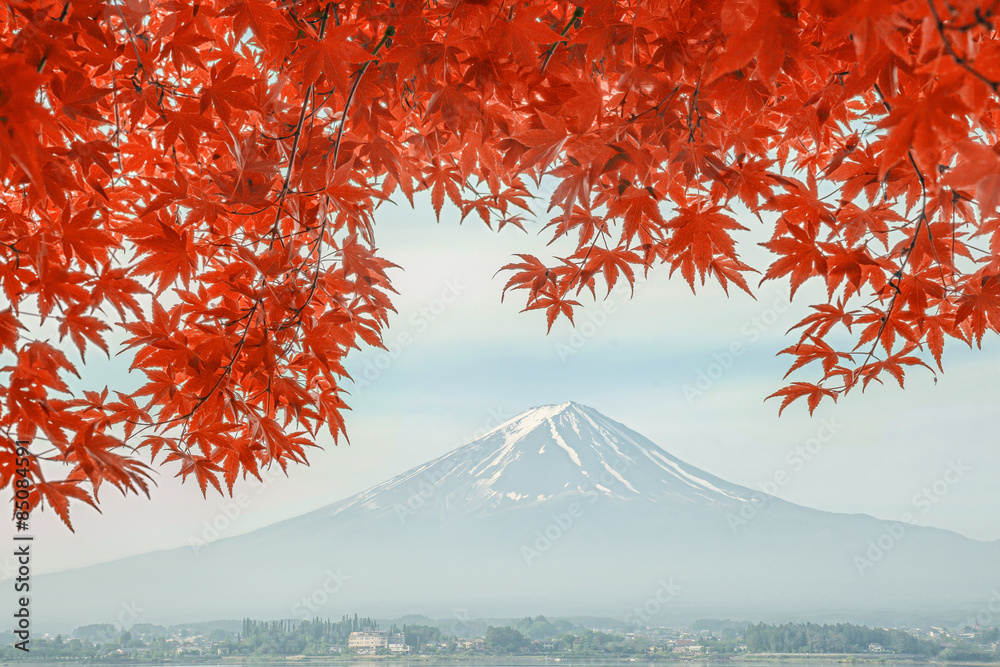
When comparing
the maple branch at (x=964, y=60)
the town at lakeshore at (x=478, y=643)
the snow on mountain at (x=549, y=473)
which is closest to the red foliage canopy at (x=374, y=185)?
the maple branch at (x=964, y=60)

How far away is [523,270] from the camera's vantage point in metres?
1.38

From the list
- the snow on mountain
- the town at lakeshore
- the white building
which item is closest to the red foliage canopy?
the town at lakeshore

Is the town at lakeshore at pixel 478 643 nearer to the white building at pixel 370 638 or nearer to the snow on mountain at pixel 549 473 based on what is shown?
the white building at pixel 370 638

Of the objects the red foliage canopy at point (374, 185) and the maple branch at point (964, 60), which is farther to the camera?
the red foliage canopy at point (374, 185)

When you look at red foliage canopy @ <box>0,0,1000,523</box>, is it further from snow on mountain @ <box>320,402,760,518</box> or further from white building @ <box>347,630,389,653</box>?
snow on mountain @ <box>320,402,760,518</box>

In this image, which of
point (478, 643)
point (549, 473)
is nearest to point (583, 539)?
point (549, 473)

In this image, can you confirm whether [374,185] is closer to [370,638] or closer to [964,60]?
[964,60]

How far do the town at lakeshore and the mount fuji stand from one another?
1025mm

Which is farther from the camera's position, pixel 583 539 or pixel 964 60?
pixel 583 539

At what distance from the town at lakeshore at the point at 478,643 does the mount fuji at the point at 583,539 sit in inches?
40.3

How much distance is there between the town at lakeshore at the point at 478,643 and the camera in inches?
160

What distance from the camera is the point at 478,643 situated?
16.6 ft

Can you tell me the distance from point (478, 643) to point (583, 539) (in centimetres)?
426

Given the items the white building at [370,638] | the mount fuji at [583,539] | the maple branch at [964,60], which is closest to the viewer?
the maple branch at [964,60]
